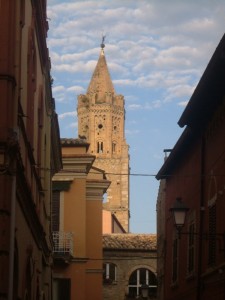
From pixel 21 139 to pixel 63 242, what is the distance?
2023 cm

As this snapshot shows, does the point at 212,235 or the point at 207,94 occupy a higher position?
the point at 207,94

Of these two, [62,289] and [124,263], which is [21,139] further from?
[124,263]

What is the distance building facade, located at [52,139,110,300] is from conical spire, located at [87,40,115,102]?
10921 centimetres

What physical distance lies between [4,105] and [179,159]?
1381cm

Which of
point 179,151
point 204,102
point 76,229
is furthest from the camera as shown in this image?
point 76,229

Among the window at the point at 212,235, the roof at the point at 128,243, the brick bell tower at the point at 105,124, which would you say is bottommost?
the window at the point at 212,235

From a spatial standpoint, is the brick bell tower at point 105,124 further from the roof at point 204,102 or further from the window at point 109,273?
the roof at point 204,102

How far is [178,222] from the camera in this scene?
16312mm

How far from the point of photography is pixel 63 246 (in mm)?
33250

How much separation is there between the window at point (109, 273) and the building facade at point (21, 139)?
3518cm

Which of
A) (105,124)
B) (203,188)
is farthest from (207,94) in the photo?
(105,124)

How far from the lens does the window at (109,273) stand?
56688 millimetres

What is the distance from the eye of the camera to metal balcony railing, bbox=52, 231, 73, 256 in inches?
1298

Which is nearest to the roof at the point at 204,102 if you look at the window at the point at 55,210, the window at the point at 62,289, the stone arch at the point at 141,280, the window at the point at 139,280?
the window at the point at 55,210
